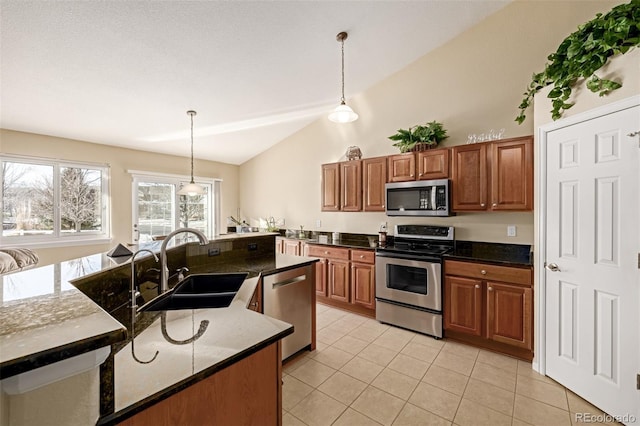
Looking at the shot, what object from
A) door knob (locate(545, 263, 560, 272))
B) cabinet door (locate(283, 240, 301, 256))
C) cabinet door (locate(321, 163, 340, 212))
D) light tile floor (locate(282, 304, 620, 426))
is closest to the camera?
light tile floor (locate(282, 304, 620, 426))

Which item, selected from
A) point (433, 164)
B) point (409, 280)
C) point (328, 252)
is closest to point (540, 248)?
point (409, 280)

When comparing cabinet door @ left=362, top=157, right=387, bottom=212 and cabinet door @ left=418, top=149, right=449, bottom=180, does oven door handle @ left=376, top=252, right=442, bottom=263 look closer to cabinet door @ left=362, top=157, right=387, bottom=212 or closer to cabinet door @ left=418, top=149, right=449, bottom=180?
cabinet door @ left=362, top=157, right=387, bottom=212

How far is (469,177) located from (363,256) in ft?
5.07

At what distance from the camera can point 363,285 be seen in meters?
3.51

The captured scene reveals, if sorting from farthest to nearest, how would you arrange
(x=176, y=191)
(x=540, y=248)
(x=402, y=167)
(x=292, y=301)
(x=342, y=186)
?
1. (x=176, y=191)
2. (x=342, y=186)
3. (x=402, y=167)
4. (x=292, y=301)
5. (x=540, y=248)

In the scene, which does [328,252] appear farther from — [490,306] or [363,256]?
[490,306]

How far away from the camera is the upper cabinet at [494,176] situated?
8.59ft

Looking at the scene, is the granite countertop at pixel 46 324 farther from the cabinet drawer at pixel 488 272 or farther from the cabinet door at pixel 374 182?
the cabinet door at pixel 374 182

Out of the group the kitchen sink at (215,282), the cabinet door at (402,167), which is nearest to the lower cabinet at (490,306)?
the cabinet door at (402,167)

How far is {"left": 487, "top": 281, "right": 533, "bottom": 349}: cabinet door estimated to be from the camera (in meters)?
2.41

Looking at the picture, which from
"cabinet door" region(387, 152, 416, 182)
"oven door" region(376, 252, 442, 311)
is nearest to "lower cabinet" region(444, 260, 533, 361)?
"oven door" region(376, 252, 442, 311)

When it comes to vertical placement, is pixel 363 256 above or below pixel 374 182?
below

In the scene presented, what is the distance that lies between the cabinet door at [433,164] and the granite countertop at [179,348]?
8.79ft

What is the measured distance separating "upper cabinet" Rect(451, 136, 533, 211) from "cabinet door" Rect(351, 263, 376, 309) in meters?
1.29
